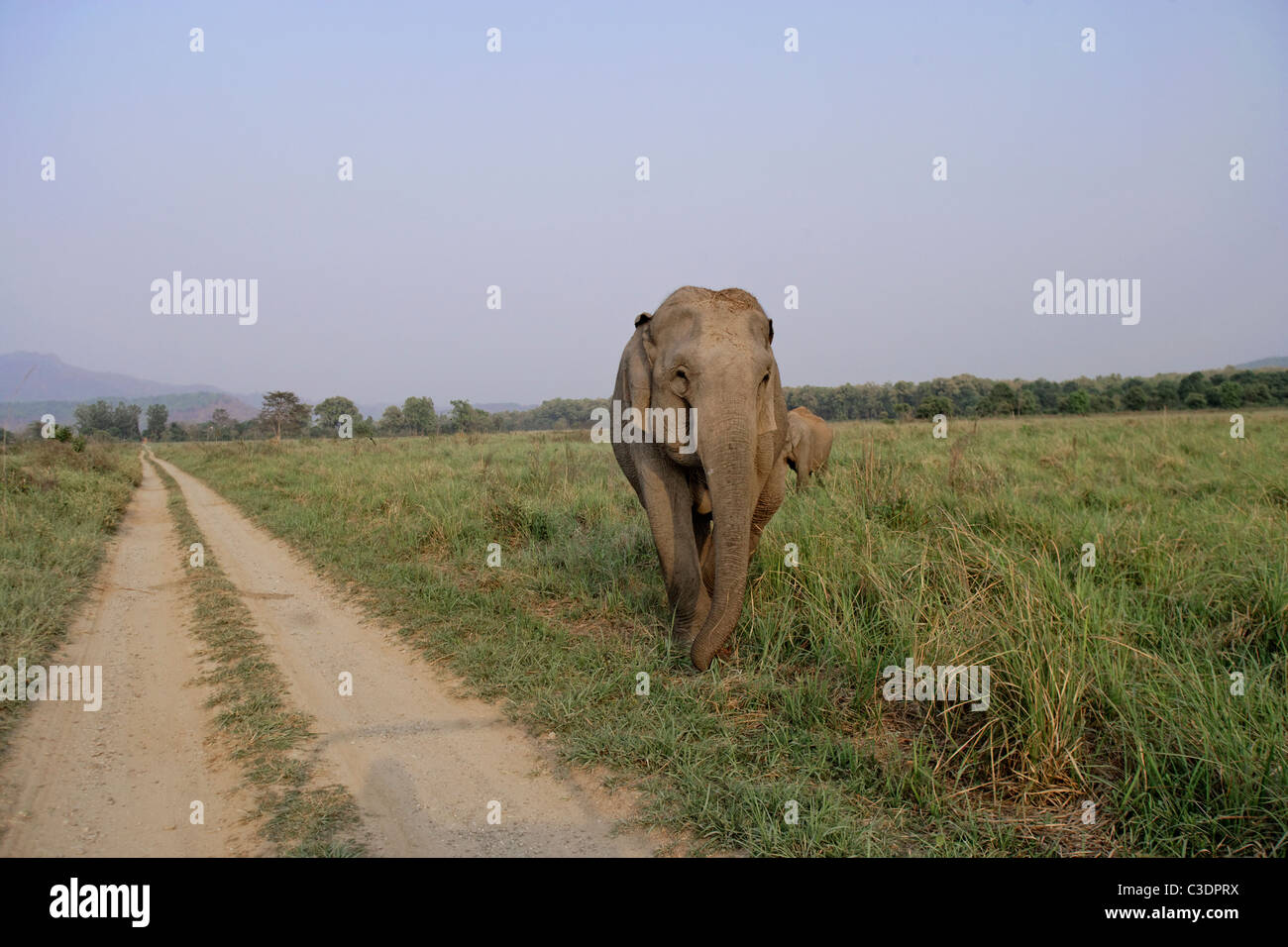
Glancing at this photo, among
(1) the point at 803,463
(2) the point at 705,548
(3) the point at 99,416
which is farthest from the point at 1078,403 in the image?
(3) the point at 99,416

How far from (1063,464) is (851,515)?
7.78m

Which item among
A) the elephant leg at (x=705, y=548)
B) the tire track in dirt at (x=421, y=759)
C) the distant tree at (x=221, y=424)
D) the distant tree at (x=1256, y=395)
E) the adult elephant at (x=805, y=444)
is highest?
the distant tree at (x=221, y=424)

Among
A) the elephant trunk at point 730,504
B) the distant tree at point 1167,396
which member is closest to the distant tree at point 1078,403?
the distant tree at point 1167,396

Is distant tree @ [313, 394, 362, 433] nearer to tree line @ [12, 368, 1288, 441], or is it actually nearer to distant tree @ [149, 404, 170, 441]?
tree line @ [12, 368, 1288, 441]

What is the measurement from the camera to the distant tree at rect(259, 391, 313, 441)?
156 ft

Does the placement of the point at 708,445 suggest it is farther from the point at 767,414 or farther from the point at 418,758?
the point at 418,758

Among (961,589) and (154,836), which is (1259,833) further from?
(154,836)

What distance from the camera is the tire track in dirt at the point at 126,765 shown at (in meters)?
2.81

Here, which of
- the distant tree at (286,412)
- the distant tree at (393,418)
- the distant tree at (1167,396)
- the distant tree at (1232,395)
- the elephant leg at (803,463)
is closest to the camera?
the elephant leg at (803,463)

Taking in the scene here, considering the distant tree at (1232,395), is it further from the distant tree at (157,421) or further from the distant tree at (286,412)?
the distant tree at (157,421)

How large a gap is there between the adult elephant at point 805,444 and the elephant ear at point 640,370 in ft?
20.3

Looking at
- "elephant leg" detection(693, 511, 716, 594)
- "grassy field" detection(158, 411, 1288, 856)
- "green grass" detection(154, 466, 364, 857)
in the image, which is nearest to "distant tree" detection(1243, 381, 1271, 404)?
"grassy field" detection(158, 411, 1288, 856)

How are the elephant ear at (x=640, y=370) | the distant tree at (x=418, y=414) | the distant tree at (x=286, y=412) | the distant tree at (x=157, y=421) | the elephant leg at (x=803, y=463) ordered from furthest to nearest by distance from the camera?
the distant tree at (x=157, y=421)
the distant tree at (x=418, y=414)
the distant tree at (x=286, y=412)
the elephant leg at (x=803, y=463)
the elephant ear at (x=640, y=370)
